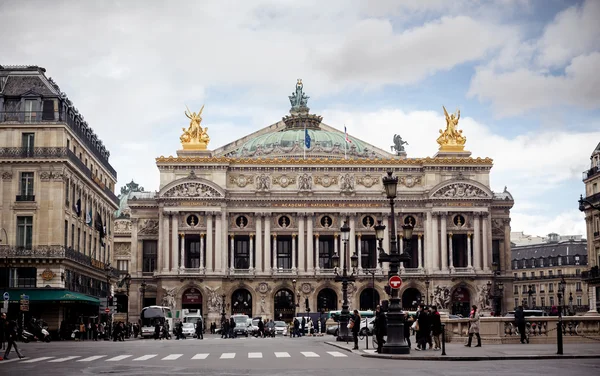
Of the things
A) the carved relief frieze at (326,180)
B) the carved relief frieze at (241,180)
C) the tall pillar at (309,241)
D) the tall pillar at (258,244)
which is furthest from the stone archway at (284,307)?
the carved relief frieze at (241,180)

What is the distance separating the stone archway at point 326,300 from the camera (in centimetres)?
11444

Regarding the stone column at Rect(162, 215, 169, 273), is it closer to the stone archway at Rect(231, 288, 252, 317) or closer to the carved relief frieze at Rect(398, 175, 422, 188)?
the stone archway at Rect(231, 288, 252, 317)

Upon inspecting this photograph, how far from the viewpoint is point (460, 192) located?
11469cm

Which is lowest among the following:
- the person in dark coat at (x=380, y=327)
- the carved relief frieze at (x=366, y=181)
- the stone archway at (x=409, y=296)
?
the person in dark coat at (x=380, y=327)

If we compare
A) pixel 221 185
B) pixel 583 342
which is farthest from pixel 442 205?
pixel 583 342

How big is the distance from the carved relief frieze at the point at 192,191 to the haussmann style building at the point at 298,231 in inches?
4.8

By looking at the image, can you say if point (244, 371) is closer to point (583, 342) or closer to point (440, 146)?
point (583, 342)

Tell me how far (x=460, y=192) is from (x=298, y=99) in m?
45.4

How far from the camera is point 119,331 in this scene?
251 ft

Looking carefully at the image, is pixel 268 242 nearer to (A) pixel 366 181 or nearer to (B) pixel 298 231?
(B) pixel 298 231

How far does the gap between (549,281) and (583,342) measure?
103 metres

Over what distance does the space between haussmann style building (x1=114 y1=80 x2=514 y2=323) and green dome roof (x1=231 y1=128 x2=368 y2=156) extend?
771 inches

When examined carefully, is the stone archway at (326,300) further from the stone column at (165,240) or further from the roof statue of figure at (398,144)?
the roof statue of figure at (398,144)

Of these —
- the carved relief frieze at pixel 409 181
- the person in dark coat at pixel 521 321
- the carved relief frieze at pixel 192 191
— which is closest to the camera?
the person in dark coat at pixel 521 321
